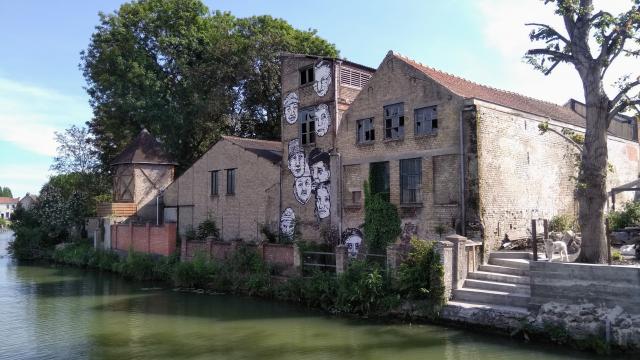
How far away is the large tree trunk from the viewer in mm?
13633

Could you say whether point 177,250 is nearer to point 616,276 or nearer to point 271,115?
point 271,115

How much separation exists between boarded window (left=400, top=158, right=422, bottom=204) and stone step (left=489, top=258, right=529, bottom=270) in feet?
11.5

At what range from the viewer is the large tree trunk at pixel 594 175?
44.7 feet

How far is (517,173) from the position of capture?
60.7 ft

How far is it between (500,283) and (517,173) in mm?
5212

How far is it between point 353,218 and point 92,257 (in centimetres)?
1848

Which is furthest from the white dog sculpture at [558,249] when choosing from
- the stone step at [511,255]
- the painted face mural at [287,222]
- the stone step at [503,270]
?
the painted face mural at [287,222]

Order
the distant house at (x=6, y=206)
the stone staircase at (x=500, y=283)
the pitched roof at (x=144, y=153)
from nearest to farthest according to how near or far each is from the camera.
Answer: the stone staircase at (x=500, y=283) → the pitched roof at (x=144, y=153) → the distant house at (x=6, y=206)

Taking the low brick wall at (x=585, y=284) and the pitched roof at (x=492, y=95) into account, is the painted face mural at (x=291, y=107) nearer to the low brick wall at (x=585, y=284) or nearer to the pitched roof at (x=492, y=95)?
the pitched roof at (x=492, y=95)

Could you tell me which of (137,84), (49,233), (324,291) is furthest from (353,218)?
(49,233)

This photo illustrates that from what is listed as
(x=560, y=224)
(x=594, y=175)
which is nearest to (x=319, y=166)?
(x=560, y=224)

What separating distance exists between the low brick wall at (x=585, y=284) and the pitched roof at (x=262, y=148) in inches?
584

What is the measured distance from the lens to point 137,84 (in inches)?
1341

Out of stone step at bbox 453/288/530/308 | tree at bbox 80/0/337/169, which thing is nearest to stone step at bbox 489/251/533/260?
stone step at bbox 453/288/530/308
